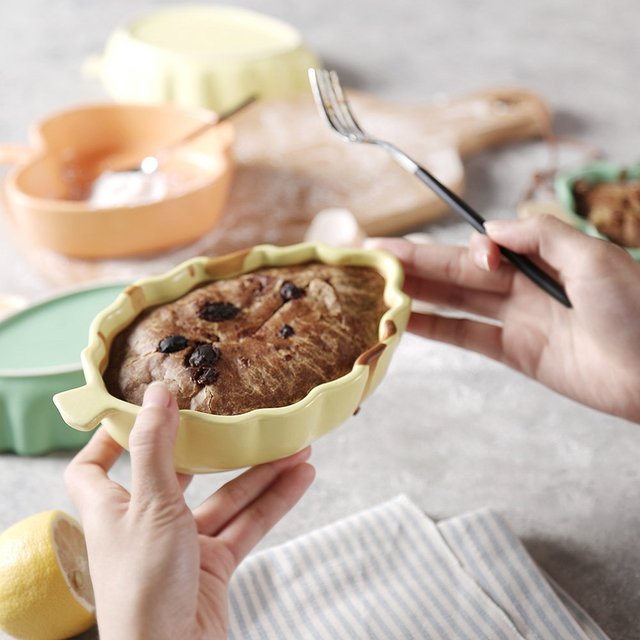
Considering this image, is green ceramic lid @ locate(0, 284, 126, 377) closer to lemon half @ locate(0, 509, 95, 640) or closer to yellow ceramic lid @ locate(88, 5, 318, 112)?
lemon half @ locate(0, 509, 95, 640)

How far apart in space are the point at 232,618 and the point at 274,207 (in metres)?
1.09

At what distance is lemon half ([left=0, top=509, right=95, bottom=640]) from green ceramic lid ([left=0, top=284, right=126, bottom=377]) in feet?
1.07

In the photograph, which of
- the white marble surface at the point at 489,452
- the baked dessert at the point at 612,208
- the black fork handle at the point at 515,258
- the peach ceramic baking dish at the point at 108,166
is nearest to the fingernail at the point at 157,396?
the white marble surface at the point at 489,452

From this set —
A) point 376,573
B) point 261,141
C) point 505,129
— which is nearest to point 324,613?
Result: point 376,573

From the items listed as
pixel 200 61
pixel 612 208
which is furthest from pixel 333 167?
pixel 612 208

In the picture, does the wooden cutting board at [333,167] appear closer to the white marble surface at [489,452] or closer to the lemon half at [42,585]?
the white marble surface at [489,452]

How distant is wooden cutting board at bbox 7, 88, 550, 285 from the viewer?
1.84 m

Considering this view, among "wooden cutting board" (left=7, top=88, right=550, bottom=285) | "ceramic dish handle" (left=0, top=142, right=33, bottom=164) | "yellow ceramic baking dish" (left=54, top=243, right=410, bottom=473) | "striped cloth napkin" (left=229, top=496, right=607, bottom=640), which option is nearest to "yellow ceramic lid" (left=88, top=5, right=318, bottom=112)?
"wooden cutting board" (left=7, top=88, right=550, bottom=285)

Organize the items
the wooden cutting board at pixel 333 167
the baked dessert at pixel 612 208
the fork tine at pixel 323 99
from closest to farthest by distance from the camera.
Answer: the fork tine at pixel 323 99
the baked dessert at pixel 612 208
the wooden cutting board at pixel 333 167

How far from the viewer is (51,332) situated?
142cm

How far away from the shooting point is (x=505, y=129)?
2387mm

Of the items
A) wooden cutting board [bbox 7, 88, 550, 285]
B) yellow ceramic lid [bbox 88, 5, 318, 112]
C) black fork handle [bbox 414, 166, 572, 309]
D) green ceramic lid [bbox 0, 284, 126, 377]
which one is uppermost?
black fork handle [bbox 414, 166, 572, 309]

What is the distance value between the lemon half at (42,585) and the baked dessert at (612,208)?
1.18 metres

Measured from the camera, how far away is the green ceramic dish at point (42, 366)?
131 centimetres
